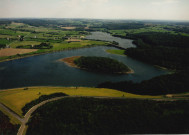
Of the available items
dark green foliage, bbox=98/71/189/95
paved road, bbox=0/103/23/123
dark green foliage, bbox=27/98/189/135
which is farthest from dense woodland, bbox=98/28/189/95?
paved road, bbox=0/103/23/123

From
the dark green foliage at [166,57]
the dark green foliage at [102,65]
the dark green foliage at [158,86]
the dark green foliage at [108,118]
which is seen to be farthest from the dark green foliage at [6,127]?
the dark green foliage at [166,57]

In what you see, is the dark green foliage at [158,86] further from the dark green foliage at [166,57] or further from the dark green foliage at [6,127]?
the dark green foliage at [6,127]

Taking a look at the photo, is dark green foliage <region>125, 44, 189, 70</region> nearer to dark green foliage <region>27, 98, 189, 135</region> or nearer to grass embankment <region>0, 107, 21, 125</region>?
dark green foliage <region>27, 98, 189, 135</region>

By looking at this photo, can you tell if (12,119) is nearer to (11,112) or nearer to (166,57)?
(11,112)

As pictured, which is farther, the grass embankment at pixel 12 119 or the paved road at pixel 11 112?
the paved road at pixel 11 112

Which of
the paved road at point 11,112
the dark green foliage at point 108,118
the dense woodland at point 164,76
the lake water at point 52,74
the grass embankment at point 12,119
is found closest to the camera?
the dark green foliage at point 108,118

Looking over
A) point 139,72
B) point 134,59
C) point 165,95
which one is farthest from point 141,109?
point 134,59
